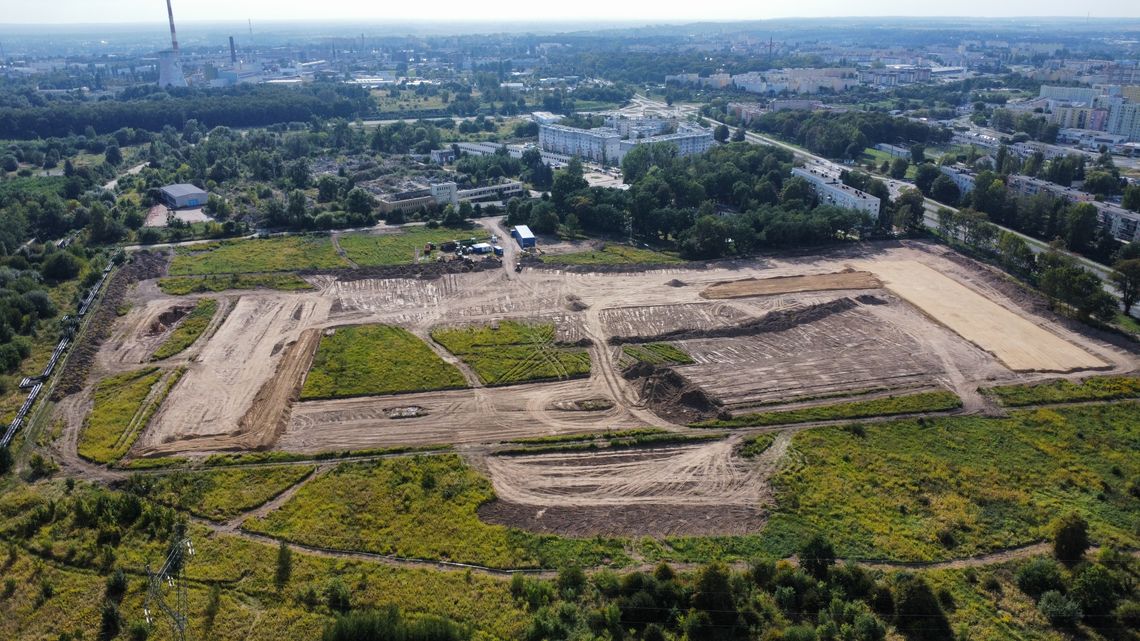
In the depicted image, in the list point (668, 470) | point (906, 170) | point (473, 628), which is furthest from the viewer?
point (906, 170)

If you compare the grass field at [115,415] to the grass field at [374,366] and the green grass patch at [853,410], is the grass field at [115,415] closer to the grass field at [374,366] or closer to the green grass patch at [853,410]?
the grass field at [374,366]

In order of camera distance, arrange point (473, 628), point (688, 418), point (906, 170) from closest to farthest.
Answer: point (473, 628)
point (688, 418)
point (906, 170)

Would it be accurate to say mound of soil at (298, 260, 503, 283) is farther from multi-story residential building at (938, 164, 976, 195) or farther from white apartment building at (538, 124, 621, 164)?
multi-story residential building at (938, 164, 976, 195)

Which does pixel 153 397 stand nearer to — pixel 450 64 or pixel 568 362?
pixel 568 362

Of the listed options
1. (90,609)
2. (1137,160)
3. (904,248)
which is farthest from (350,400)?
(1137,160)

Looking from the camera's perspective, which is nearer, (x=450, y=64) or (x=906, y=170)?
(x=906, y=170)

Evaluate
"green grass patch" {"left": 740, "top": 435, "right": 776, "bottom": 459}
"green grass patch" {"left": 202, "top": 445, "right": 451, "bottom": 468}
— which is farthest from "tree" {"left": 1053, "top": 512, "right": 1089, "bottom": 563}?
"green grass patch" {"left": 202, "top": 445, "right": 451, "bottom": 468}

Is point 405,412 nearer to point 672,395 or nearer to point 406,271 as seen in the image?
point 672,395
